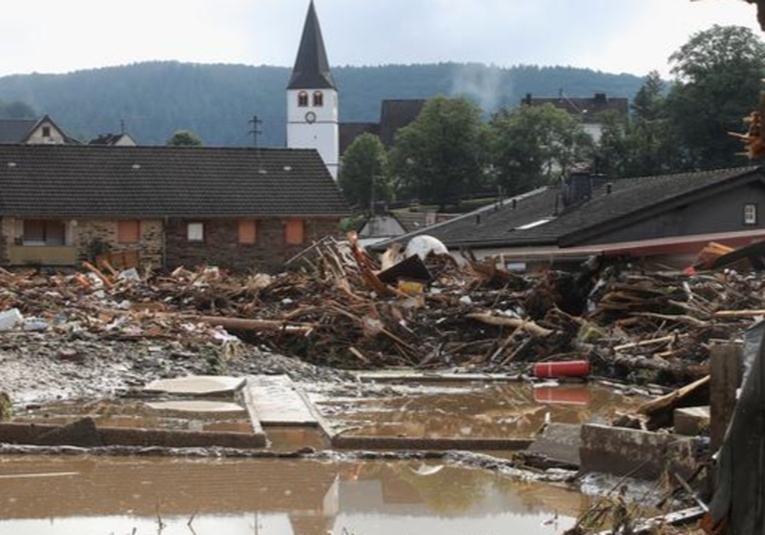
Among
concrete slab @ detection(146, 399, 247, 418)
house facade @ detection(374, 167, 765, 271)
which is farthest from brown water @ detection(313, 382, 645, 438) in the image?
house facade @ detection(374, 167, 765, 271)

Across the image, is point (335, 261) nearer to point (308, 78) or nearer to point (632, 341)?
point (632, 341)

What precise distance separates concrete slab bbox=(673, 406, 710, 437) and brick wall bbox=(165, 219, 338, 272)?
4021 centimetres

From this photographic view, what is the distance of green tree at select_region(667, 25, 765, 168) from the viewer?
73.3 meters

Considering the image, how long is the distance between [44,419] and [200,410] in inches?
77.4

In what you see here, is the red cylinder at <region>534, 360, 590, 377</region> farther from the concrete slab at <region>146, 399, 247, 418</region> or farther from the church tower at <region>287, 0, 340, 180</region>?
the church tower at <region>287, 0, 340, 180</region>

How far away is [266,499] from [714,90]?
68865 millimetres

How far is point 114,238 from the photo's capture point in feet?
163

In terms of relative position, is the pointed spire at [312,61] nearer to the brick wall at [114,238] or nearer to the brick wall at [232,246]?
the brick wall at [232,246]

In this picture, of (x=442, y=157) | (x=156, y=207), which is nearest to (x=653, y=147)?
(x=442, y=157)

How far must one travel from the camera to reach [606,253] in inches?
1019

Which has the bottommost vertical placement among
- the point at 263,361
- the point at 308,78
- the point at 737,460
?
the point at 263,361

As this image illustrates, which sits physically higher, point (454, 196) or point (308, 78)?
point (308, 78)

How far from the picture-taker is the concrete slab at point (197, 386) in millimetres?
16625

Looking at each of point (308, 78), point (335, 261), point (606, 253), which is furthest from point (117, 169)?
point (308, 78)
